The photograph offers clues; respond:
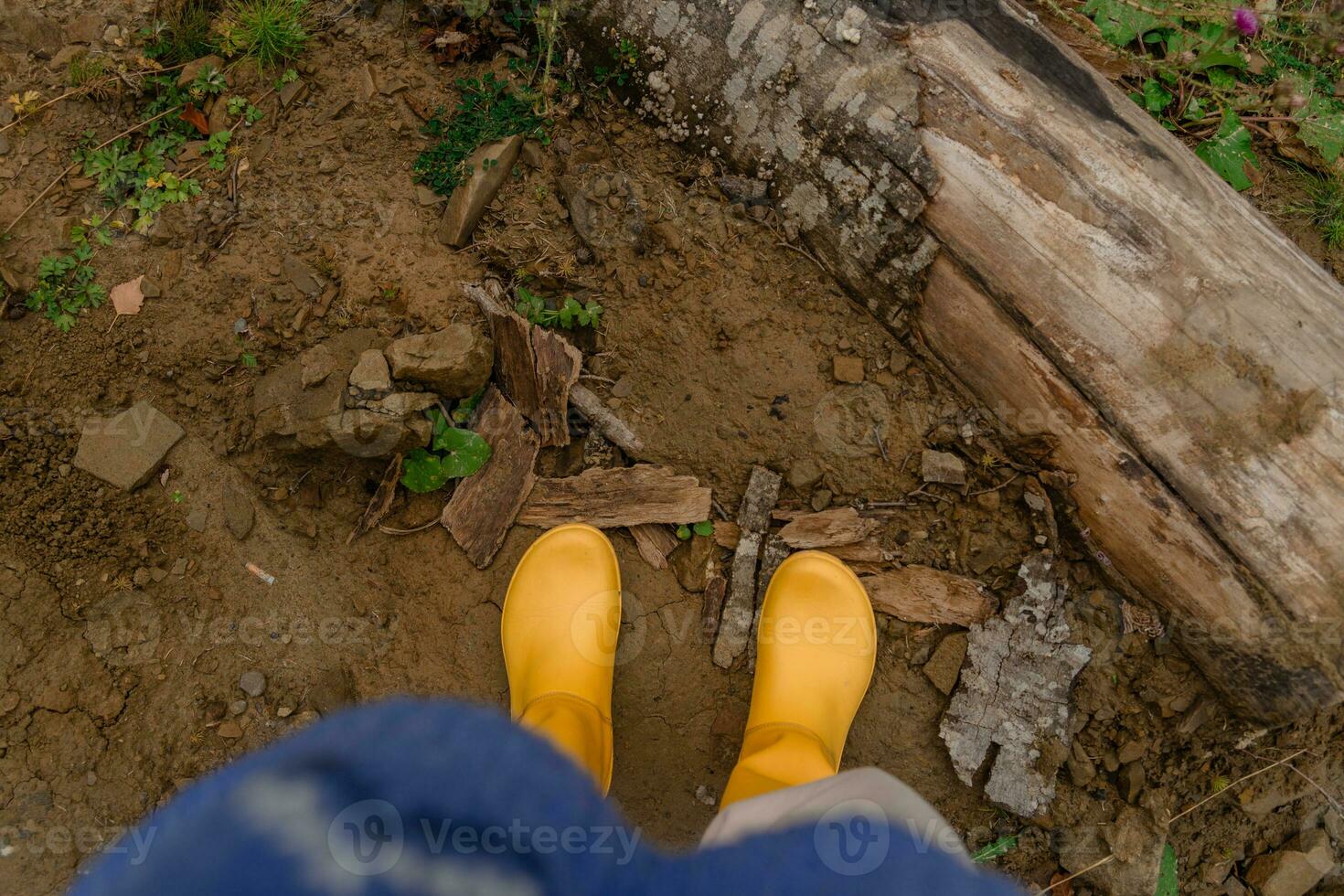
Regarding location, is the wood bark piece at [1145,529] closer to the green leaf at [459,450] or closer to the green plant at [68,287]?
the green leaf at [459,450]

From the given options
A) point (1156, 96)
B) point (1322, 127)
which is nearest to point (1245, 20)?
point (1156, 96)

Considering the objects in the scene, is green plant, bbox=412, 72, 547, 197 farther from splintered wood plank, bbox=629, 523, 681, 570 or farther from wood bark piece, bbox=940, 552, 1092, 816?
wood bark piece, bbox=940, 552, 1092, 816

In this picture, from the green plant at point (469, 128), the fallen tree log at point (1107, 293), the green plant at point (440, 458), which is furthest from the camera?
the green plant at point (469, 128)

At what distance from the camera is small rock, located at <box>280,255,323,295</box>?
8.04 ft

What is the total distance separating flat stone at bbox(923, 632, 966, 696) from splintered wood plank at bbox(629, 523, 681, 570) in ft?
2.92

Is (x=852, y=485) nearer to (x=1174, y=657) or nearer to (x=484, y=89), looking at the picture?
(x=1174, y=657)

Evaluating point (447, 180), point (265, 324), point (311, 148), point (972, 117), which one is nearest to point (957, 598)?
point (972, 117)

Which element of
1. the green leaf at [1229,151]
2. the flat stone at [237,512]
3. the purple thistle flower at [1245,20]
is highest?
the purple thistle flower at [1245,20]

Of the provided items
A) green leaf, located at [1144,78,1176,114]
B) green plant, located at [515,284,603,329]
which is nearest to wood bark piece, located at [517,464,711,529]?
green plant, located at [515,284,603,329]

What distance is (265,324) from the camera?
2.42 meters

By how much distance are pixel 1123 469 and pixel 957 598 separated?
63cm

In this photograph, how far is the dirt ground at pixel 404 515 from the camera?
227cm

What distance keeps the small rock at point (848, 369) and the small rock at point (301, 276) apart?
170cm

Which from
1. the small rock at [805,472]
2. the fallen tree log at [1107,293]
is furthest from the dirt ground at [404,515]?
the fallen tree log at [1107,293]
